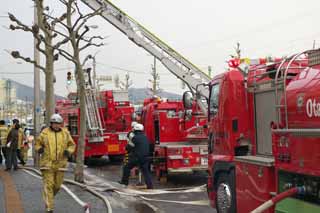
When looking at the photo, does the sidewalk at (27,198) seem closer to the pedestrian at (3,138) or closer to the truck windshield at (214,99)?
the truck windshield at (214,99)

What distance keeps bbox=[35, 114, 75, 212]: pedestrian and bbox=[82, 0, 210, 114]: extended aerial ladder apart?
14983 millimetres

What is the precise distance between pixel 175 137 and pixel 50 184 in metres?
7.69

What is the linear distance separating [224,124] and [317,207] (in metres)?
2.95

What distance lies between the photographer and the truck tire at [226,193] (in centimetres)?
802

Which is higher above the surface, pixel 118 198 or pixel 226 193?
pixel 226 193

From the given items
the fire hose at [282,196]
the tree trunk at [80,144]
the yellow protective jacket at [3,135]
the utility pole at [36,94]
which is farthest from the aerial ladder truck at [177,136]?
the fire hose at [282,196]

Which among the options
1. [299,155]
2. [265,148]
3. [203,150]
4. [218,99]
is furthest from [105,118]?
[299,155]

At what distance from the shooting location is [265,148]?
7.55 m

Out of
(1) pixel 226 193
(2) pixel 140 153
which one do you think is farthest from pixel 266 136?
(2) pixel 140 153

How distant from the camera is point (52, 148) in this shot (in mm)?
8727

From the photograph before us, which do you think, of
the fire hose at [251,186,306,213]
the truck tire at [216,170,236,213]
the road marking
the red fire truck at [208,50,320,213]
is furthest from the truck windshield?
the road marking

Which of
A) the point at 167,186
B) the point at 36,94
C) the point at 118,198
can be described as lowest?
the point at 167,186

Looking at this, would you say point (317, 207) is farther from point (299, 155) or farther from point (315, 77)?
point (315, 77)

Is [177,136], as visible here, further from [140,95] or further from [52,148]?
[140,95]
